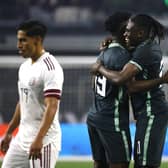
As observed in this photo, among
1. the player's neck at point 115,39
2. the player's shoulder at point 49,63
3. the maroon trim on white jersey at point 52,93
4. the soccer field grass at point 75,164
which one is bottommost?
the soccer field grass at point 75,164

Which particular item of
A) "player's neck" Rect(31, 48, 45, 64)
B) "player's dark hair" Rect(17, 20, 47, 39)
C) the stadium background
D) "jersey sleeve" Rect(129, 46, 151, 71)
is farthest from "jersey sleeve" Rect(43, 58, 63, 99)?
the stadium background

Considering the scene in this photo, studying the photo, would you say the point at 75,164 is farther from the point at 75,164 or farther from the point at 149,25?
the point at 149,25

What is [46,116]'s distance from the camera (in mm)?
6055

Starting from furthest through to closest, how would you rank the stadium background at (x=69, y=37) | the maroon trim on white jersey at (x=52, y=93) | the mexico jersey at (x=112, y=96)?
1. the stadium background at (x=69, y=37)
2. the mexico jersey at (x=112, y=96)
3. the maroon trim on white jersey at (x=52, y=93)

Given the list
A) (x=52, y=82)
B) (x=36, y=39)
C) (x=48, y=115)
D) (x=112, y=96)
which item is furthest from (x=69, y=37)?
(x=48, y=115)

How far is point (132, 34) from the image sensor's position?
629 cm

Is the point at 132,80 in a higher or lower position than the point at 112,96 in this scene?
higher

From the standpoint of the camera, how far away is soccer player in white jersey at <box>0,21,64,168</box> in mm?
6164

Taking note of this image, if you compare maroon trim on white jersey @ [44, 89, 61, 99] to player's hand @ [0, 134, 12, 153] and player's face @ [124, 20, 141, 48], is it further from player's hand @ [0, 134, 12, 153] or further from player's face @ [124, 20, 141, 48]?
player's hand @ [0, 134, 12, 153]

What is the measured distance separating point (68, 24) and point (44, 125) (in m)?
7.86

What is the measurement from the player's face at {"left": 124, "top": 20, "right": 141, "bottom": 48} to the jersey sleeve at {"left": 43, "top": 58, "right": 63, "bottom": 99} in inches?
22.4

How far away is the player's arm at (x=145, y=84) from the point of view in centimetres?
621

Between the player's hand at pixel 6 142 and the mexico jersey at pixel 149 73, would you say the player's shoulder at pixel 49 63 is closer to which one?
the mexico jersey at pixel 149 73

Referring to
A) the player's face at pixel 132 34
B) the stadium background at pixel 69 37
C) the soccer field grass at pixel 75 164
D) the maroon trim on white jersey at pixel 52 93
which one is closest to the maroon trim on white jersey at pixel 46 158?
the maroon trim on white jersey at pixel 52 93
